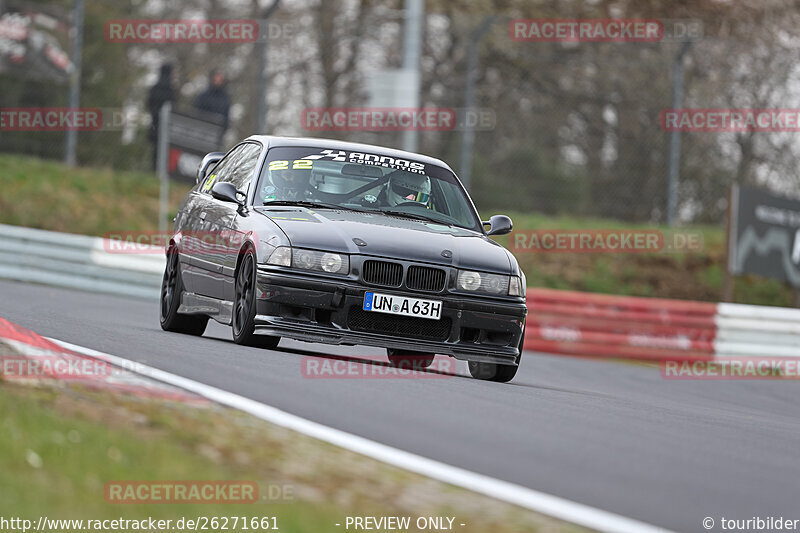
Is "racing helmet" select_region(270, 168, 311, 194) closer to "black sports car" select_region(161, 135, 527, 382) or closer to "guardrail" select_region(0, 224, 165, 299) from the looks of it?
"black sports car" select_region(161, 135, 527, 382)

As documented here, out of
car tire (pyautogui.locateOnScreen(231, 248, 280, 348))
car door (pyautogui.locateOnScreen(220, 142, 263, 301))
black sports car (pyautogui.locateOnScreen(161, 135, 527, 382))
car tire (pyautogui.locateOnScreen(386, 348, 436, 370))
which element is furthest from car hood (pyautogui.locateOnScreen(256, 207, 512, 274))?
car tire (pyautogui.locateOnScreen(386, 348, 436, 370))

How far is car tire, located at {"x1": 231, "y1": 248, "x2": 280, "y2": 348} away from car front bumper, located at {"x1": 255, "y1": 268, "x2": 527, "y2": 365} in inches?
6.1

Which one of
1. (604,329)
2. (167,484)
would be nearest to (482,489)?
(167,484)

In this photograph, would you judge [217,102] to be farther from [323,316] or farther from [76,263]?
[323,316]

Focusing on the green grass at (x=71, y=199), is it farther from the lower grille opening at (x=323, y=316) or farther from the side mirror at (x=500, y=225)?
the lower grille opening at (x=323, y=316)

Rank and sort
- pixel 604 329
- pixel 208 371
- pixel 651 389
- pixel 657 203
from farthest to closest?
pixel 657 203
pixel 604 329
pixel 651 389
pixel 208 371

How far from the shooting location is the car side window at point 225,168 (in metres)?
11.1

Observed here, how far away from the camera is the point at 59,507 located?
4297 mm

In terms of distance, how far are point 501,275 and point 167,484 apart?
4.97 meters

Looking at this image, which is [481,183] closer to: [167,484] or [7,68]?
[7,68]

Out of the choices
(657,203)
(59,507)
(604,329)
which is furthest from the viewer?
(657,203)

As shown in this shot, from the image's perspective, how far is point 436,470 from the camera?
17.9 ft

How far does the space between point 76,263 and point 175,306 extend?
7654mm

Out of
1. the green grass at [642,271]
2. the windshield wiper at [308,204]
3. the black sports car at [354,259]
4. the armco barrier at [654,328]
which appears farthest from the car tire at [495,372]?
the green grass at [642,271]
